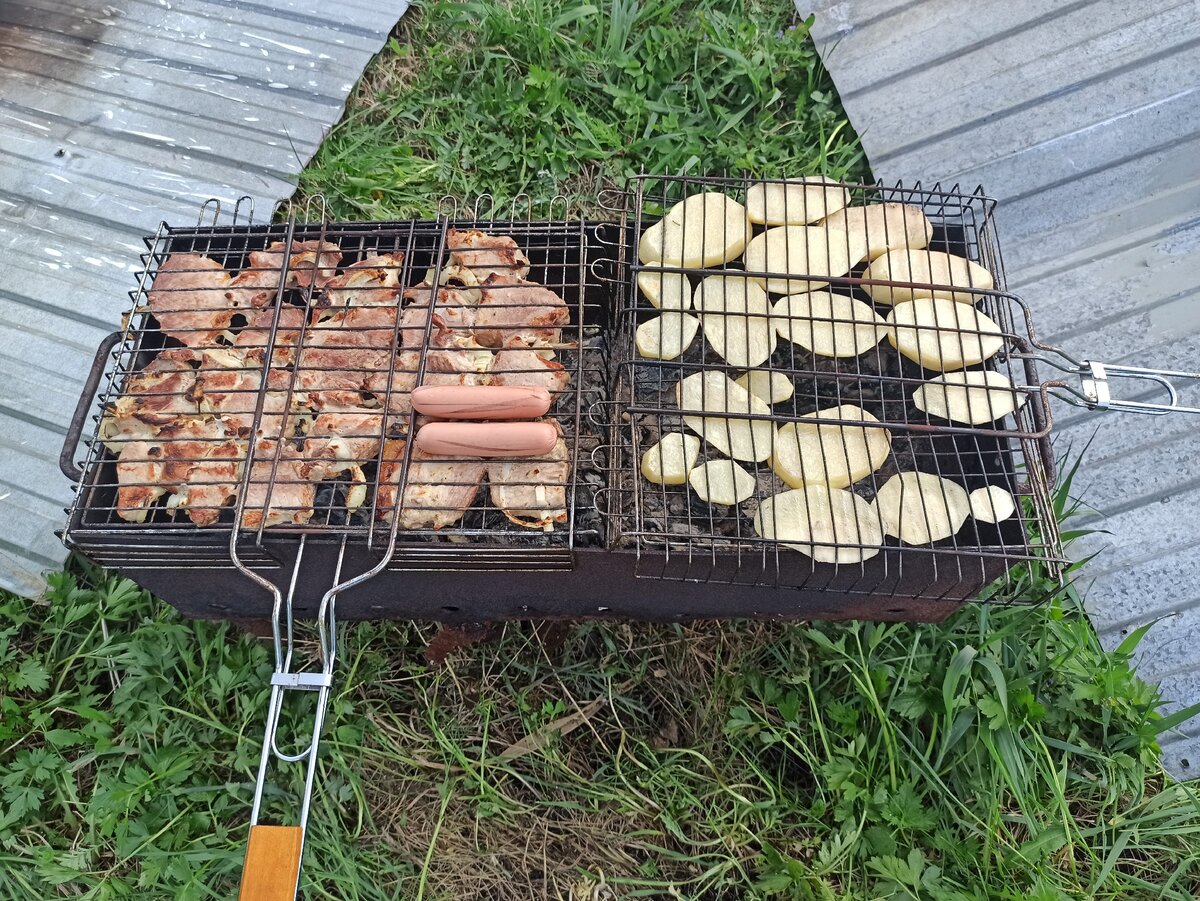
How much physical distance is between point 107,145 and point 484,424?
321 centimetres

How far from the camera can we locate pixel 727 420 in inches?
87.4

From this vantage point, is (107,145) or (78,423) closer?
(78,423)

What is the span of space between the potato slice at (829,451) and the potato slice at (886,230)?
0.61 meters

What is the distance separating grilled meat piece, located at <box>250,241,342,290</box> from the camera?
2.55 m

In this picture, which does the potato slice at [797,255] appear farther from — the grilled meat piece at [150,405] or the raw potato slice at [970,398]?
the grilled meat piece at [150,405]

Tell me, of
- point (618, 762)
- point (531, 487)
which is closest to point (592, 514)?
point (531, 487)

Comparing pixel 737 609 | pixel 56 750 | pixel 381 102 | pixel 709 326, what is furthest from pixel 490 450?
pixel 381 102

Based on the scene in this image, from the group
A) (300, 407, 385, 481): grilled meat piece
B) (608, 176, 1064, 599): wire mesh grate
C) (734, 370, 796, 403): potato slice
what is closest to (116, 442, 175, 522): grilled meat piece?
(300, 407, 385, 481): grilled meat piece

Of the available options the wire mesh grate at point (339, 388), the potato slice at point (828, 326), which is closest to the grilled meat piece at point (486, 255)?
the wire mesh grate at point (339, 388)

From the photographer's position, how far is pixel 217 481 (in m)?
2.20

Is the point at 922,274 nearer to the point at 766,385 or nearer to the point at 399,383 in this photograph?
the point at 766,385

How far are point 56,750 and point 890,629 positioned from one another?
10.2 ft

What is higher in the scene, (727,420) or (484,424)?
(727,420)

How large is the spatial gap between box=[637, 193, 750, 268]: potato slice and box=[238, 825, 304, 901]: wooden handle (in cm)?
186
